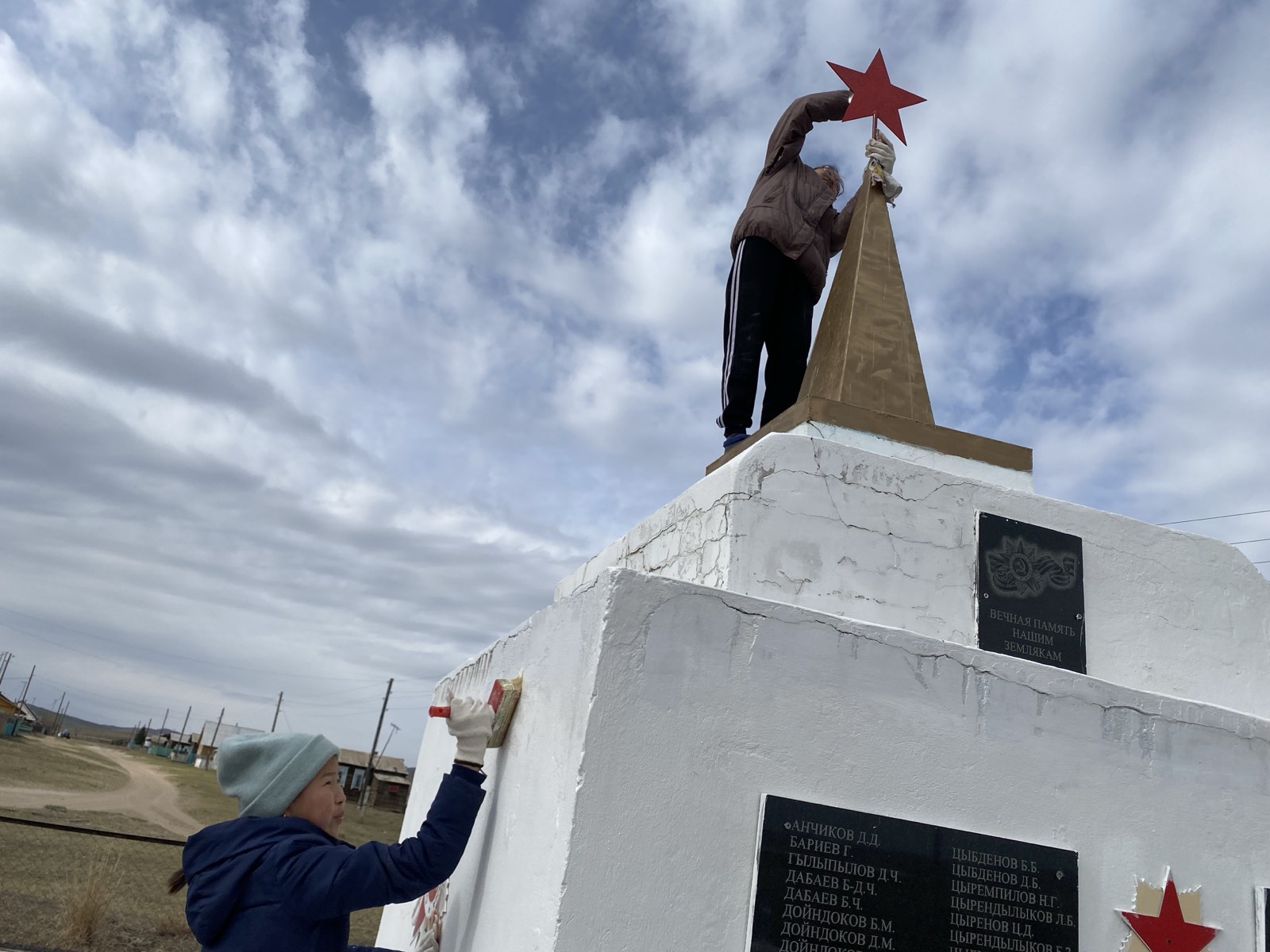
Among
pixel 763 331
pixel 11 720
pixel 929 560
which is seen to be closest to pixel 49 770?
pixel 11 720

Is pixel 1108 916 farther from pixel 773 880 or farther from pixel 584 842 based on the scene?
pixel 584 842

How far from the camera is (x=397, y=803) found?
37.0 metres

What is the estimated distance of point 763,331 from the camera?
14.2 feet

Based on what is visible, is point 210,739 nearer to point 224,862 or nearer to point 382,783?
point 382,783

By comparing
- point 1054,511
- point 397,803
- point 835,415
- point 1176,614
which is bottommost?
point 397,803

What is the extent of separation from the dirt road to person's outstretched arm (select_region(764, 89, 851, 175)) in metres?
19.4

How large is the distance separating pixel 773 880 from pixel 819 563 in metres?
1.17

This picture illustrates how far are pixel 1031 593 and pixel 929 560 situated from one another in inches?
16.8

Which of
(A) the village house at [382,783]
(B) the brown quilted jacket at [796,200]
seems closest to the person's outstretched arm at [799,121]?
(B) the brown quilted jacket at [796,200]

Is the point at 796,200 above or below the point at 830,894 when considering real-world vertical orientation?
above

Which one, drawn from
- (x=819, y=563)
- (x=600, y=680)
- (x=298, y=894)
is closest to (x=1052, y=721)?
(x=819, y=563)

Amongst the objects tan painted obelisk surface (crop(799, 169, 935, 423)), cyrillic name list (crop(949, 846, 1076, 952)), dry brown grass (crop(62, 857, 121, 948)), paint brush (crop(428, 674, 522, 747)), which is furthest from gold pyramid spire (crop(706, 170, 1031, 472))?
dry brown grass (crop(62, 857, 121, 948))

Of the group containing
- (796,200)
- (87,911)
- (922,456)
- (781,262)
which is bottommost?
(87,911)

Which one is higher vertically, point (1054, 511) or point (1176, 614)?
point (1054, 511)
